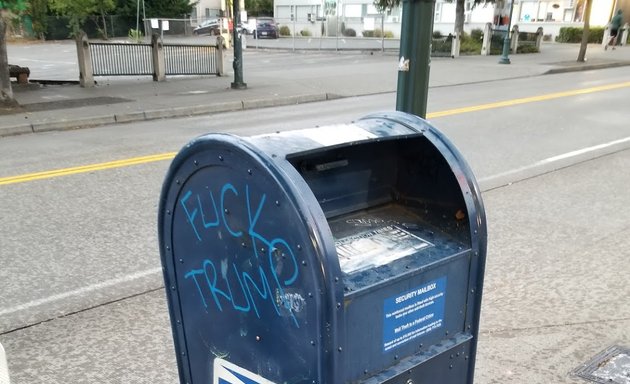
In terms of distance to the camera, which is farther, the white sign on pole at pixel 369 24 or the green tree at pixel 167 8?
the green tree at pixel 167 8

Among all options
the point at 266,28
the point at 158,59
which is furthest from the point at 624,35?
the point at 158,59

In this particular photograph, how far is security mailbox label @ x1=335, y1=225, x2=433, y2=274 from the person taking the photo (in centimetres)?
198

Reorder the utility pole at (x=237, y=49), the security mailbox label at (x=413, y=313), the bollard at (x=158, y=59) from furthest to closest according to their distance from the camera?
the bollard at (x=158, y=59), the utility pole at (x=237, y=49), the security mailbox label at (x=413, y=313)

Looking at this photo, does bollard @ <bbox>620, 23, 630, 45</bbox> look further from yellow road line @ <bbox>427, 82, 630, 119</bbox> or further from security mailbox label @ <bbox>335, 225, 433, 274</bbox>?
security mailbox label @ <bbox>335, 225, 433, 274</bbox>

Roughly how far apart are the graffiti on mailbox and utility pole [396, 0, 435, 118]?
2.13 metres

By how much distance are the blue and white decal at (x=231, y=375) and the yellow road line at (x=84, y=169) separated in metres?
5.50

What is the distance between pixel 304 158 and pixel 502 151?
6877 millimetres

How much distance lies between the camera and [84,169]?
24.2 ft

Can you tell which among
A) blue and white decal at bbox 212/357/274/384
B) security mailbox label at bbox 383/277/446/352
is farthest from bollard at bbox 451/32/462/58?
blue and white decal at bbox 212/357/274/384

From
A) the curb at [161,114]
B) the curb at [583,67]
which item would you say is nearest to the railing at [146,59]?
the curb at [161,114]

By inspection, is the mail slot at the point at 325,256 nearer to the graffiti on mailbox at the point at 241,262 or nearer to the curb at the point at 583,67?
the graffiti on mailbox at the point at 241,262

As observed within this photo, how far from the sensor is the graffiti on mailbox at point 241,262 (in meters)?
1.81

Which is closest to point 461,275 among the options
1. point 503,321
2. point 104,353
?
point 503,321

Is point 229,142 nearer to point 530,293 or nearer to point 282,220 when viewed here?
point 282,220
